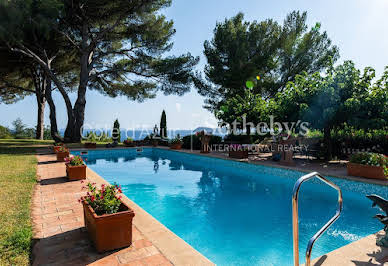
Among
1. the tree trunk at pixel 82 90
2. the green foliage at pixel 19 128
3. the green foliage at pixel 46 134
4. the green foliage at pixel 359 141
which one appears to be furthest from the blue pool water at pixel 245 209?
the green foliage at pixel 19 128

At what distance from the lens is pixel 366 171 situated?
6461mm

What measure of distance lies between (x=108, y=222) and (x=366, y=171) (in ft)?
23.1

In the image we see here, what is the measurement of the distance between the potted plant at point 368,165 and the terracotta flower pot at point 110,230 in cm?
676

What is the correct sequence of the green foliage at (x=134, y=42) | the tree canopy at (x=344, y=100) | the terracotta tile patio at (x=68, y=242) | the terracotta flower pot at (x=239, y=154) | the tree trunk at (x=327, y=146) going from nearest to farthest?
the terracotta tile patio at (x=68, y=242) → the tree canopy at (x=344, y=100) → the tree trunk at (x=327, y=146) → the terracotta flower pot at (x=239, y=154) → the green foliage at (x=134, y=42)

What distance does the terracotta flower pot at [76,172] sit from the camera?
20.1 feet

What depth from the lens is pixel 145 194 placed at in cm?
657

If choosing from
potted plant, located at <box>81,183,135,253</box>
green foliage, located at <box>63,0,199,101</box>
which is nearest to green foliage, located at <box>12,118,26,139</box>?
green foliage, located at <box>63,0,199,101</box>

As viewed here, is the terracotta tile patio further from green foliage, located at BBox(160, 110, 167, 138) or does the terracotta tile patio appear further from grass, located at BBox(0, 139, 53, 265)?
green foliage, located at BBox(160, 110, 167, 138)

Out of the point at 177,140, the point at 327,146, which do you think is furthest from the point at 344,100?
the point at 177,140

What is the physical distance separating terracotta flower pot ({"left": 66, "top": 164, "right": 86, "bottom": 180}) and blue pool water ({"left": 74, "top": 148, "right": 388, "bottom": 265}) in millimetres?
1437

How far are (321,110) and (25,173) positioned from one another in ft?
33.8

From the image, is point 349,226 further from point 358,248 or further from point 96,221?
point 96,221

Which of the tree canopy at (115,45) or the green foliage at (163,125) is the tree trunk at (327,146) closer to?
the tree canopy at (115,45)

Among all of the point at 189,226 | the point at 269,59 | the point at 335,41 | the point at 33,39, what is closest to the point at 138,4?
the point at 33,39
